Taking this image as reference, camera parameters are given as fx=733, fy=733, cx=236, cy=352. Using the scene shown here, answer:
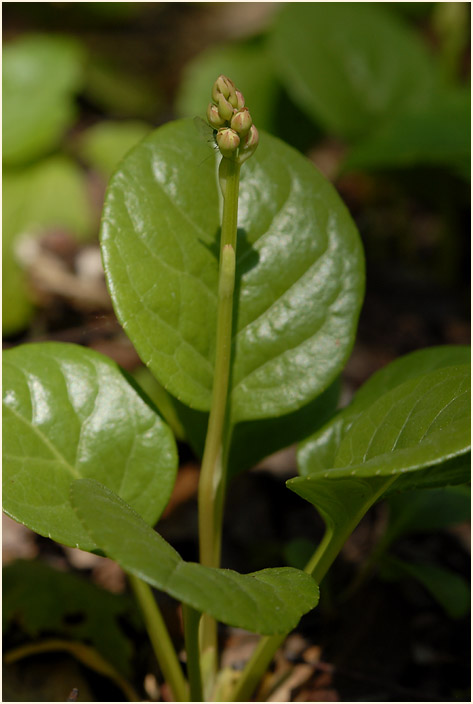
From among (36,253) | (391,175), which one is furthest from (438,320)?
(36,253)

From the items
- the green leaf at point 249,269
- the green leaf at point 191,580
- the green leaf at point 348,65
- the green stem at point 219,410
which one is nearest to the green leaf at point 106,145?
the green leaf at point 348,65

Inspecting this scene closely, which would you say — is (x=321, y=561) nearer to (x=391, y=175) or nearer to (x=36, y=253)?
(x=36, y=253)

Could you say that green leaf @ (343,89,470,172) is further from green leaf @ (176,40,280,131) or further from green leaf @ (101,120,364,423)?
green leaf @ (101,120,364,423)

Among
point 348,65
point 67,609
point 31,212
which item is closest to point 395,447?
point 67,609

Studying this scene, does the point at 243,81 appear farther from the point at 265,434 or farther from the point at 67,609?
the point at 67,609

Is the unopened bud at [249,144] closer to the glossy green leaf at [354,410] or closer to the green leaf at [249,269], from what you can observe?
the green leaf at [249,269]

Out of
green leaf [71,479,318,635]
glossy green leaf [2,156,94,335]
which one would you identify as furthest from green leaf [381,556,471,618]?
glossy green leaf [2,156,94,335]
